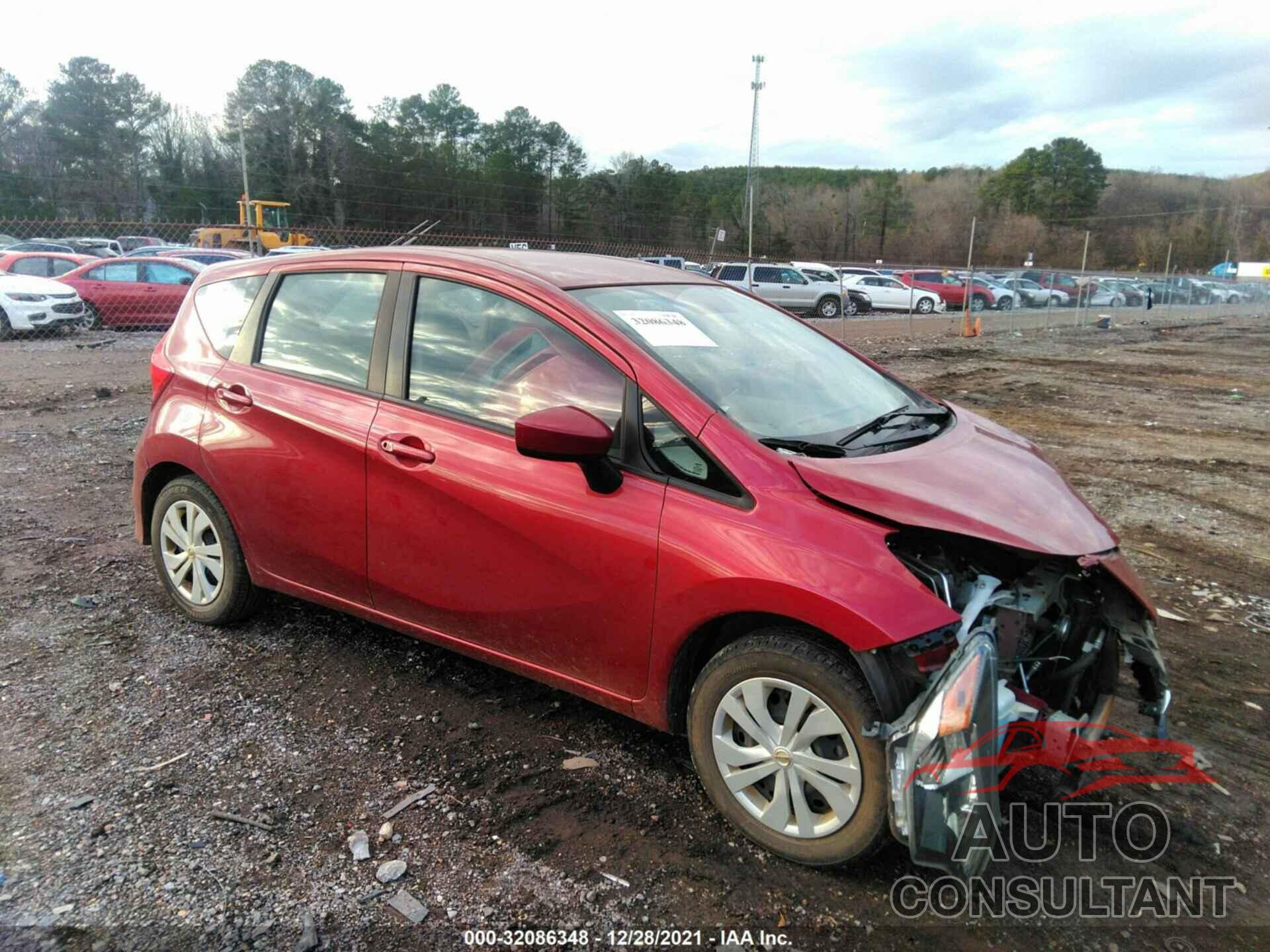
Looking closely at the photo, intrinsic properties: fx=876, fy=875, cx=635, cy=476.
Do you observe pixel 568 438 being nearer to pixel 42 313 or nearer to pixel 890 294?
pixel 42 313

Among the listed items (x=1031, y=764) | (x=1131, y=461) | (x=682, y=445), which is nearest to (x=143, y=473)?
(x=682, y=445)

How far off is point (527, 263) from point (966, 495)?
1.82m

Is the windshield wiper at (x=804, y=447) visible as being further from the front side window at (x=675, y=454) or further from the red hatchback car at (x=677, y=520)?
the front side window at (x=675, y=454)

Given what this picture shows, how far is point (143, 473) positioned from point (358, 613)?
141 centimetres

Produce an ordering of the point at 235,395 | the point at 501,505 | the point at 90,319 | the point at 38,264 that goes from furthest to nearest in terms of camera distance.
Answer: the point at 38,264
the point at 90,319
the point at 235,395
the point at 501,505

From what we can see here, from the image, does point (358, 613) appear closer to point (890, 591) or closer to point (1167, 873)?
point (890, 591)

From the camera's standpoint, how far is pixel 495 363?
3123mm

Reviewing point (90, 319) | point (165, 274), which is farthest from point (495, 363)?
point (165, 274)

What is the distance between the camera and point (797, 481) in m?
2.55

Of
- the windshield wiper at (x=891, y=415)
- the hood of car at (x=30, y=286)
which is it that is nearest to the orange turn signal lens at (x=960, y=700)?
the windshield wiper at (x=891, y=415)

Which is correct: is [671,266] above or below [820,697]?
above

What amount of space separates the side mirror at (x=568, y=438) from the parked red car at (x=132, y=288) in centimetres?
1555

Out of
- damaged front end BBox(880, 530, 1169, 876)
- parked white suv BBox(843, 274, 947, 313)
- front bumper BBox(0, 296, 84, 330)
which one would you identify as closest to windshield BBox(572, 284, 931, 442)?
damaged front end BBox(880, 530, 1169, 876)

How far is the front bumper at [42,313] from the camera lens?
14.1 meters
